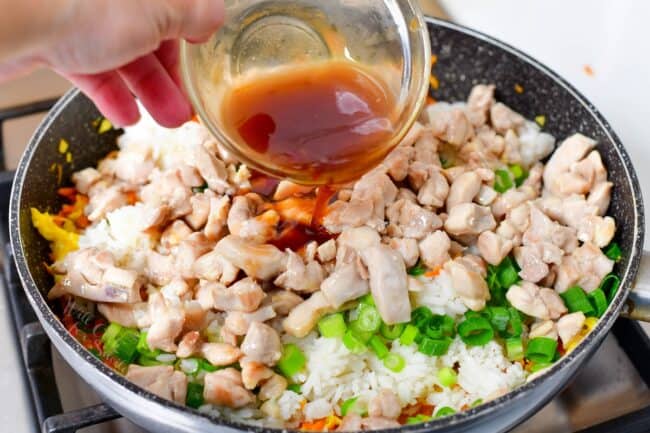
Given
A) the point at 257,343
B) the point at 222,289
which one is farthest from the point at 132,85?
the point at 257,343

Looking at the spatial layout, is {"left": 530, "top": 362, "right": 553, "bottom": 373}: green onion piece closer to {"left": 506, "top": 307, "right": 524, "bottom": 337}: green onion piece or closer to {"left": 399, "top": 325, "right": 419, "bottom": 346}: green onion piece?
{"left": 506, "top": 307, "right": 524, "bottom": 337}: green onion piece

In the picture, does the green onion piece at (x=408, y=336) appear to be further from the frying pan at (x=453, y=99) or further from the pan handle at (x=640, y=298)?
the pan handle at (x=640, y=298)

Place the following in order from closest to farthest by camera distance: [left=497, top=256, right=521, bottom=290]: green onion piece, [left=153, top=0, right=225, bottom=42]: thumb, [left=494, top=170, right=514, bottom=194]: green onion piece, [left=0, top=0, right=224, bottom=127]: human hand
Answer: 1. [left=0, top=0, right=224, bottom=127]: human hand
2. [left=153, top=0, right=225, bottom=42]: thumb
3. [left=497, top=256, right=521, bottom=290]: green onion piece
4. [left=494, top=170, right=514, bottom=194]: green onion piece

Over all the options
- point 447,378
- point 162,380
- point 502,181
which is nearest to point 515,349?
point 447,378

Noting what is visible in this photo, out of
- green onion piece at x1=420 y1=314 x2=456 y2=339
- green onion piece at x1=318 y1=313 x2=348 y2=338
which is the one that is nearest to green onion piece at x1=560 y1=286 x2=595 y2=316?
green onion piece at x1=420 y1=314 x2=456 y2=339

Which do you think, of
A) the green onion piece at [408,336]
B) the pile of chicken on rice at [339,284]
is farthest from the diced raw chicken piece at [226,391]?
the green onion piece at [408,336]

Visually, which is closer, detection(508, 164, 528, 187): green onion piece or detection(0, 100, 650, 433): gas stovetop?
detection(0, 100, 650, 433): gas stovetop

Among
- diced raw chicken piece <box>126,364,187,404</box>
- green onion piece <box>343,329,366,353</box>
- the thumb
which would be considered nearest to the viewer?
the thumb

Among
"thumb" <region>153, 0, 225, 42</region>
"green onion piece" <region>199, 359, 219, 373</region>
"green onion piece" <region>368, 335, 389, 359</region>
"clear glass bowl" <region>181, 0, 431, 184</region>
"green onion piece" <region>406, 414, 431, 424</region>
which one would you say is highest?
"thumb" <region>153, 0, 225, 42</region>
